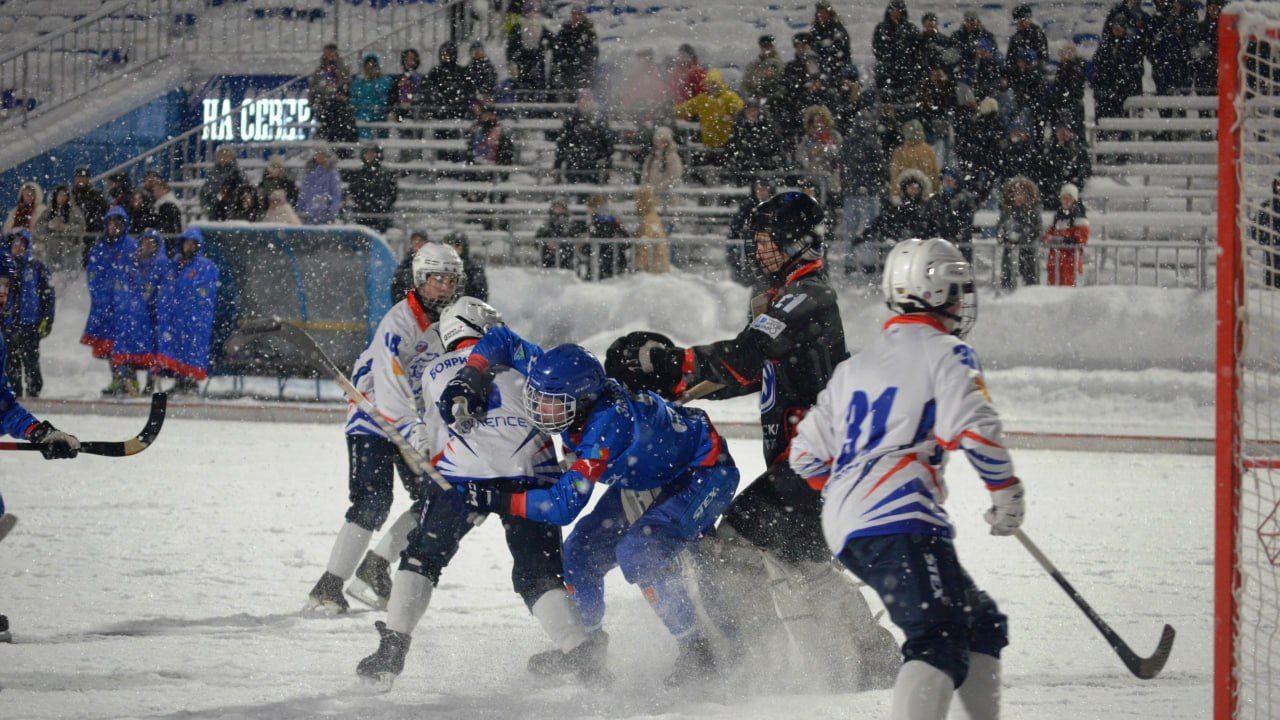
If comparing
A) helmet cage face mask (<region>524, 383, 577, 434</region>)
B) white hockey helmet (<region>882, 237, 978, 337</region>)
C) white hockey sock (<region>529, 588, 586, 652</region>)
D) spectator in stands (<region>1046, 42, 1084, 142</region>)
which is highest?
spectator in stands (<region>1046, 42, 1084, 142</region>)

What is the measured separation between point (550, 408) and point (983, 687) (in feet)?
4.75

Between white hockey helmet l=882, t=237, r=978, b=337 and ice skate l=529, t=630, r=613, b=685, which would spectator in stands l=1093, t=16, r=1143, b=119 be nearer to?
ice skate l=529, t=630, r=613, b=685

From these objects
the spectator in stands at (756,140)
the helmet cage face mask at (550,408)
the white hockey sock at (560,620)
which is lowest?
the white hockey sock at (560,620)

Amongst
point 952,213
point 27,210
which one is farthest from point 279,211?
point 952,213

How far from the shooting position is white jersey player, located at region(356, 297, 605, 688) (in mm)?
4281

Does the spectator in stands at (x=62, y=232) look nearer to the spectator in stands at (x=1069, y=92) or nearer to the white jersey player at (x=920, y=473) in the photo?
the spectator in stands at (x=1069, y=92)

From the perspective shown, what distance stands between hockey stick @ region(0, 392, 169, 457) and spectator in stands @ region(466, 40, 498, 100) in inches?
445

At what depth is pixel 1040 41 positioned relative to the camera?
1351 centimetres

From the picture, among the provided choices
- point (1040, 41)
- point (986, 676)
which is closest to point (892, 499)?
point (986, 676)

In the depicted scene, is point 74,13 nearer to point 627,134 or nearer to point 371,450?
point 627,134

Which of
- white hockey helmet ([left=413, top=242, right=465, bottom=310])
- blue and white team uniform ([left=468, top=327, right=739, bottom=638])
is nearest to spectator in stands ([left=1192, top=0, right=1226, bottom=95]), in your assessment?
white hockey helmet ([left=413, top=242, right=465, bottom=310])

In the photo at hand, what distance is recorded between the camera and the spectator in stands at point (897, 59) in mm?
13797

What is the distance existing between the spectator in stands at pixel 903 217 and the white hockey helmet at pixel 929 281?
8211 millimetres

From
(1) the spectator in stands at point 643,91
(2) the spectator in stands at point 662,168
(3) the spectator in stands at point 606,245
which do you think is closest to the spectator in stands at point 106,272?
(3) the spectator in stands at point 606,245
